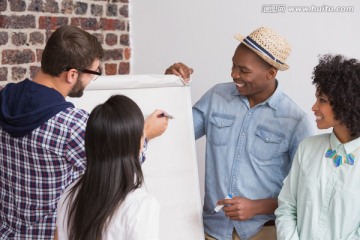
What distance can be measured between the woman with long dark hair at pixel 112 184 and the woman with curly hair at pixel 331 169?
639 millimetres

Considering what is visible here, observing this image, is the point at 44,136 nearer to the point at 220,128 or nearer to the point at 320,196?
the point at 220,128

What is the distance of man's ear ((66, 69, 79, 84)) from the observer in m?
1.86

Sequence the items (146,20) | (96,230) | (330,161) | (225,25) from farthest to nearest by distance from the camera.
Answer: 1. (146,20)
2. (225,25)
3. (330,161)
4. (96,230)

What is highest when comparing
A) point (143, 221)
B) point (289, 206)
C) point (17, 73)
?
point (17, 73)

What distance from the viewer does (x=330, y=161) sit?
191 centimetres

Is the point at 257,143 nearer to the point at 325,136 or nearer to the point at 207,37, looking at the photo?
the point at 325,136

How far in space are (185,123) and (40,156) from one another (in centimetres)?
72

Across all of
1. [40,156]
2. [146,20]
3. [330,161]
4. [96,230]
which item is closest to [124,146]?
[96,230]

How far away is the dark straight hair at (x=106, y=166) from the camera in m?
1.51

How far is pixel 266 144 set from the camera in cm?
219

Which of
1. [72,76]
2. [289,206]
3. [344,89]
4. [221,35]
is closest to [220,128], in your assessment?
[289,206]

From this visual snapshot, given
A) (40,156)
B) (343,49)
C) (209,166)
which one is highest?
(343,49)

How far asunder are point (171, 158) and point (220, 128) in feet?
0.79

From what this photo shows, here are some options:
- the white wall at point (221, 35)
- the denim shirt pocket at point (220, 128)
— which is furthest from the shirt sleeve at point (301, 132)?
the white wall at point (221, 35)
